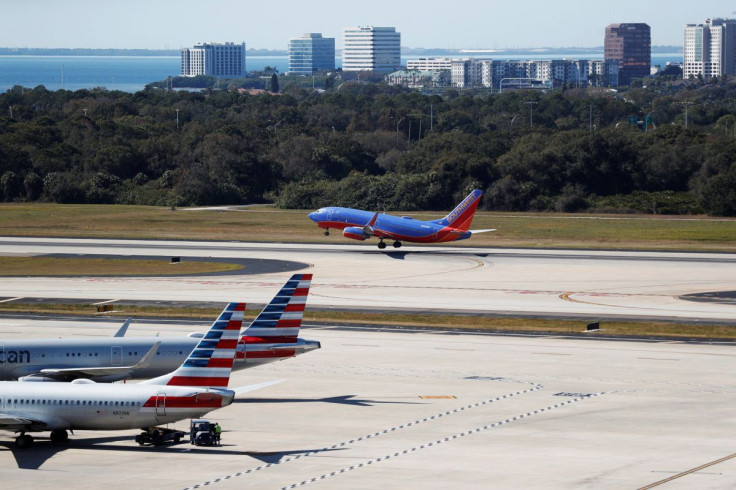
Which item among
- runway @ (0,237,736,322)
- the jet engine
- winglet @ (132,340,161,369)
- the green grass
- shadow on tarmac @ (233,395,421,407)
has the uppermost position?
winglet @ (132,340,161,369)

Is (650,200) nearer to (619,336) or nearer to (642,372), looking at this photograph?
(619,336)

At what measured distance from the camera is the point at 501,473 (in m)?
44.9

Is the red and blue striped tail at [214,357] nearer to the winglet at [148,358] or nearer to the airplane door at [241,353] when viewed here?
the winglet at [148,358]

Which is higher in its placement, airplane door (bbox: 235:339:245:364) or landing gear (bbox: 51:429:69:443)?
airplane door (bbox: 235:339:245:364)

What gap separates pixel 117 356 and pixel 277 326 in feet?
26.1

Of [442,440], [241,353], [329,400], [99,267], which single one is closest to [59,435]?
[241,353]

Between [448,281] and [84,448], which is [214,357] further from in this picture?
[448,281]

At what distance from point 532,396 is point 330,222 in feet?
230

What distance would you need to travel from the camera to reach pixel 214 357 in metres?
48.7

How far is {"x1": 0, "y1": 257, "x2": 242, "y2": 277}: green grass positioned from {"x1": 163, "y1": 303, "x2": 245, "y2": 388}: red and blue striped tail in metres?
60.4

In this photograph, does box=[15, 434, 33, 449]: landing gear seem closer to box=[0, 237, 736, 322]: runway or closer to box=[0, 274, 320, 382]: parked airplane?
box=[0, 274, 320, 382]: parked airplane

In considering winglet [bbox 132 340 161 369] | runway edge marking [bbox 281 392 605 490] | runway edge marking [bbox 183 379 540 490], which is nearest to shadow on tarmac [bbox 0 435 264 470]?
runway edge marking [bbox 183 379 540 490]

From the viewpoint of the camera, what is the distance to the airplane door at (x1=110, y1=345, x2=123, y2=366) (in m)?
57.2

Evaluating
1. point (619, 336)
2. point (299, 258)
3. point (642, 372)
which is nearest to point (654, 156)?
point (299, 258)
